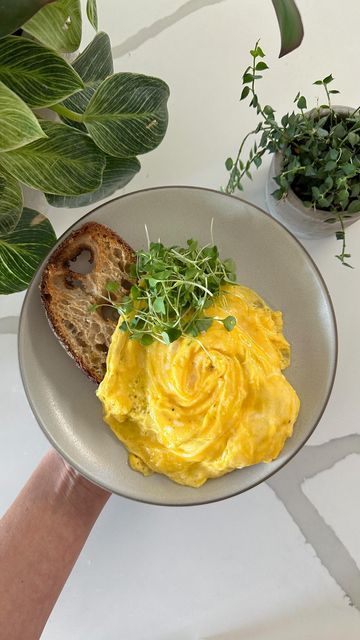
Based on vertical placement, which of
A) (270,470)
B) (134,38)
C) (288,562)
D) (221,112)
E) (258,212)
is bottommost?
(288,562)

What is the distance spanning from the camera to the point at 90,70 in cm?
77

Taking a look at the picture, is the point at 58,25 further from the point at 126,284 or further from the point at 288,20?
the point at 126,284

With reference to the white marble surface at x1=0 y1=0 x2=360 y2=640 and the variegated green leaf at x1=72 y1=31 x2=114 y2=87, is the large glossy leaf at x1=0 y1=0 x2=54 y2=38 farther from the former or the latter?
the white marble surface at x1=0 y1=0 x2=360 y2=640

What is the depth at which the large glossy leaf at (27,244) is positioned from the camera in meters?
0.79

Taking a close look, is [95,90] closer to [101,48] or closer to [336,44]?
[101,48]

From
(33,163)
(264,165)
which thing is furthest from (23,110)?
(264,165)

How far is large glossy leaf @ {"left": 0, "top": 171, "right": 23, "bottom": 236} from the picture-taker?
27.9 inches

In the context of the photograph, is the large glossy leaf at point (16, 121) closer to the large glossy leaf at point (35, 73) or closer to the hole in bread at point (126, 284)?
the large glossy leaf at point (35, 73)

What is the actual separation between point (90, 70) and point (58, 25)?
12 cm

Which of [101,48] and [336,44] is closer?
[101,48]

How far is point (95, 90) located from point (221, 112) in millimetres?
344

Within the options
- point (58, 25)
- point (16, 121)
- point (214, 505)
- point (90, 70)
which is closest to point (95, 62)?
point (90, 70)

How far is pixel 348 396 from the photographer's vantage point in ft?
3.42

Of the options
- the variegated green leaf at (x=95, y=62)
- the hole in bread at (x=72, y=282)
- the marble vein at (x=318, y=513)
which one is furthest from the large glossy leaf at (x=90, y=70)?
the marble vein at (x=318, y=513)
